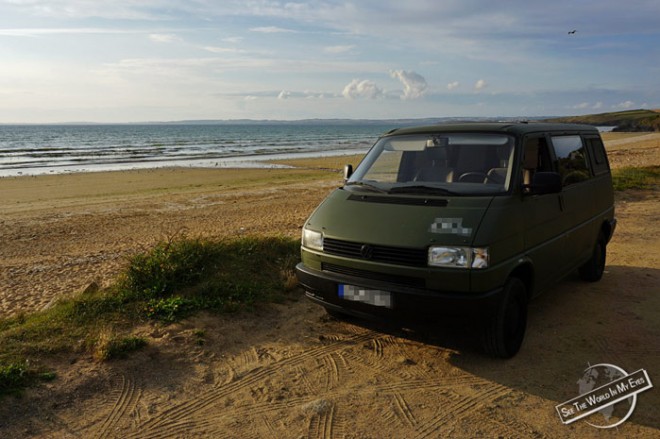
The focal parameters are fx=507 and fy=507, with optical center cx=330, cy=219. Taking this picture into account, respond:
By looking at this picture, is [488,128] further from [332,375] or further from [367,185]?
[332,375]

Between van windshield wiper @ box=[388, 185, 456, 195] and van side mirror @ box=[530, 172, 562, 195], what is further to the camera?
van windshield wiper @ box=[388, 185, 456, 195]

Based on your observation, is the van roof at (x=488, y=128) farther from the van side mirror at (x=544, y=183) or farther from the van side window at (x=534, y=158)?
the van side mirror at (x=544, y=183)

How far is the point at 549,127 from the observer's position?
560 cm

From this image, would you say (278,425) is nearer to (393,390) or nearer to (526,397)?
(393,390)

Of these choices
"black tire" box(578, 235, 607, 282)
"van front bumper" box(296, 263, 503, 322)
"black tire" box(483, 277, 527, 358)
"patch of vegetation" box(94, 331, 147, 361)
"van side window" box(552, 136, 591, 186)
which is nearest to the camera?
"van front bumper" box(296, 263, 503, 322)

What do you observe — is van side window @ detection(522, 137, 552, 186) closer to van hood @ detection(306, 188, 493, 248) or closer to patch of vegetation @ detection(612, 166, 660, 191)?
van hood @ detection(306, 188, 493, 248)

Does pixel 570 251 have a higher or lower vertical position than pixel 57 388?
higher

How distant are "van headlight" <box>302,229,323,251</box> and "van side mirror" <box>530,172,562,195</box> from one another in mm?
1992

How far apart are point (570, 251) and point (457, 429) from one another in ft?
10.1

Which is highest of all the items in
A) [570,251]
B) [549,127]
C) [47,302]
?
[549,127]

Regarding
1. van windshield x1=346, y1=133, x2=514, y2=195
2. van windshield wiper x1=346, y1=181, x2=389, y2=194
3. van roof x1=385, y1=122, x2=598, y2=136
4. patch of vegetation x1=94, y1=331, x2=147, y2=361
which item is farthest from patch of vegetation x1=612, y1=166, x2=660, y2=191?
patch of vegetation x1=94, y1=331, x2=147, y2=361

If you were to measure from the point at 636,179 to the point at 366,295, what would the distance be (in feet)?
46.5

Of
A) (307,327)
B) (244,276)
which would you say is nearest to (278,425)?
(307,327)

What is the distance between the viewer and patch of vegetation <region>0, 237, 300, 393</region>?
448cm
